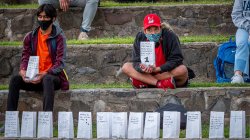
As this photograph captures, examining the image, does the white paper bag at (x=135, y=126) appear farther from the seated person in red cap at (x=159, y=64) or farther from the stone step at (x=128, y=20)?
the stone step at (x=128, y=20)

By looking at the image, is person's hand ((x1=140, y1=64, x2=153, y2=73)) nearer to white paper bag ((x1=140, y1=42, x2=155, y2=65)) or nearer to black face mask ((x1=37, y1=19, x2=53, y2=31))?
white paper bag ((x1=140, y1=42, x2=155, y2=65))

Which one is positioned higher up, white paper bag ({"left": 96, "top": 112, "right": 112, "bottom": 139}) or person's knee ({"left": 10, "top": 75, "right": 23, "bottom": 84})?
person's knee ({"left": 10, "top": 75, "right": 23, "bottom": 84})

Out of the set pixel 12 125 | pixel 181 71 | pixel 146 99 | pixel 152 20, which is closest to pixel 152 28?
pixel 152 20

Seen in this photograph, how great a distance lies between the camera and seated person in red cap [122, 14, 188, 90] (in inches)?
394

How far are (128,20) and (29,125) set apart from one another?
13.1 ft

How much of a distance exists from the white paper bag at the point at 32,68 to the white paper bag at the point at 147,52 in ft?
4.20

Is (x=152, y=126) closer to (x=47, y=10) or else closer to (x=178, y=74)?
(x=178, y=74)

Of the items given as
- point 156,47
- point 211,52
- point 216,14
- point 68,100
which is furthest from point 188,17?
point 68,100

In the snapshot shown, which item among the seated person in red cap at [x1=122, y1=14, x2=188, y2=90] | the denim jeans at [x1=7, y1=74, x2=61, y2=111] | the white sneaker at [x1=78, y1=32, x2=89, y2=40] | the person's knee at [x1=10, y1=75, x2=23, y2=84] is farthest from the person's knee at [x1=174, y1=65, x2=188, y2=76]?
the white sneaker at [x1=78, y1=32, x2=89, y2=40]

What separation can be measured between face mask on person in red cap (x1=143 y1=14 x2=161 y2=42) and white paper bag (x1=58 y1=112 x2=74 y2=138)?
2.00 metres

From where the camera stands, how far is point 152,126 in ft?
27.8

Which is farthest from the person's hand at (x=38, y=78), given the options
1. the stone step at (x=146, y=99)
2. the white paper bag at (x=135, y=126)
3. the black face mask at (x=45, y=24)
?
the white paper bag at (x=135, y=126)

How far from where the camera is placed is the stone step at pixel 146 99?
9.89 meters

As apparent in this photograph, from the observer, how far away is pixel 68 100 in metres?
10.1
